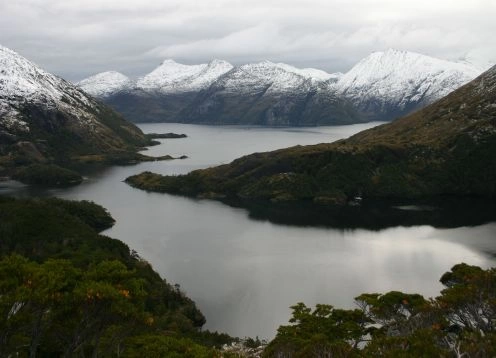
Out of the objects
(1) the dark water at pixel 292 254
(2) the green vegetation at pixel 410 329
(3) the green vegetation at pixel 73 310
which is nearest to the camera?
(3) the green vegetation at pixel 73 310

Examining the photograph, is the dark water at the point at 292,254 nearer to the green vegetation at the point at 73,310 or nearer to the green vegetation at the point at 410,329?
the green vegetation at the point at 410,329

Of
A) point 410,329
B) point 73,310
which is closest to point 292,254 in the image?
point 410,329

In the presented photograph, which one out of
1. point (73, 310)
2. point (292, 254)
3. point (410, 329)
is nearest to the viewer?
point (73, 310)

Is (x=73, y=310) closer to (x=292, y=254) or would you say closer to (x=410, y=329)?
(x=410, y=329)

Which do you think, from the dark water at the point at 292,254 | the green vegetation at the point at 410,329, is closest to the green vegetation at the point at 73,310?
the green vegetation at the point at 410,329

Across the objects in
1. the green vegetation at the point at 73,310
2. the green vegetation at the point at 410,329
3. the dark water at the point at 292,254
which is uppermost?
the green vegetation at the point at 73,310

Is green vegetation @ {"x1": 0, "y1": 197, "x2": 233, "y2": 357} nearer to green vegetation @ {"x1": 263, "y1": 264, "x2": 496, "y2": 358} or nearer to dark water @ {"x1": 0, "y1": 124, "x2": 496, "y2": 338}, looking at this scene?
green vegetation @ {"x1": 263, "y1": 264, "x2": 496, "y2": 358}

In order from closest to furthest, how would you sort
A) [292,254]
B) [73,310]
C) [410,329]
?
[73,310] → [410,329] → [292,254]
